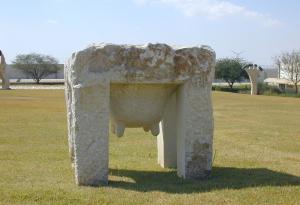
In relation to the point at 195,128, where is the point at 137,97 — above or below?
above

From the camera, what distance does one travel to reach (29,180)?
7.93m

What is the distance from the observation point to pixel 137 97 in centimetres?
788

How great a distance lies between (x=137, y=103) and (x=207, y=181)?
5.06 feet

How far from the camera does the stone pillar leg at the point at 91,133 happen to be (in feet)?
24.2

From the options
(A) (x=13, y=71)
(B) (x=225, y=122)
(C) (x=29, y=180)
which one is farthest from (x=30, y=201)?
(A) (x=13, y=71)

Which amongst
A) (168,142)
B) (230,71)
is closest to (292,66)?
(230,71)

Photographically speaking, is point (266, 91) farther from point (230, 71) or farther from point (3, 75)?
point (3, 75)

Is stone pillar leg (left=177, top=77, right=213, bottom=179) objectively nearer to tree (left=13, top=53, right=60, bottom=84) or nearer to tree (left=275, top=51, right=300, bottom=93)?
tree (left=275, top=51, right=300, bottom=93)

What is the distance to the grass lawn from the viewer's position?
6.71 metres

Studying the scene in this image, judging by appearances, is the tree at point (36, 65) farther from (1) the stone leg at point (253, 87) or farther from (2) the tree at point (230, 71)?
(1) the stone leg at point (253, 87)

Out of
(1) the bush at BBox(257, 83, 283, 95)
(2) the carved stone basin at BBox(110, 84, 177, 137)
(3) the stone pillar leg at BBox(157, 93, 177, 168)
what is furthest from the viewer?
(1) the bush at BBox(257, 83, 283, 95)

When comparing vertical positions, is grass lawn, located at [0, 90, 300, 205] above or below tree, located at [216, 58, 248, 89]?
below

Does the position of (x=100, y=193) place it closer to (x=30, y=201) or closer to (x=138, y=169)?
(x=30, y=201)

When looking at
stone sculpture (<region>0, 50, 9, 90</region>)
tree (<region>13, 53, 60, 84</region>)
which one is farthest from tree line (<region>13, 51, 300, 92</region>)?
stone sculpture (<region>0, 50, 9, 90</region>)
